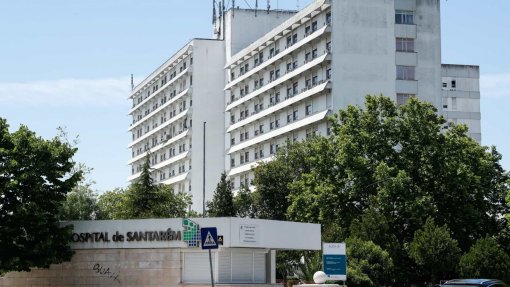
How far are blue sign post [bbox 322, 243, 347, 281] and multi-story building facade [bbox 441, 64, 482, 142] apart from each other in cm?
6869

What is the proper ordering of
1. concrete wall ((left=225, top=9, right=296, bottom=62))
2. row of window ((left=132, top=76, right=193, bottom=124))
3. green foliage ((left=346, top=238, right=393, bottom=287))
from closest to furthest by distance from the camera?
1. green foliage ((left=346, top=238, right=393, bottom=287))
2. concrete wall ((left=225, top=9, right=296, bottom=62))
3. row of window ((left=132, top=76, right=193, bottom=124))

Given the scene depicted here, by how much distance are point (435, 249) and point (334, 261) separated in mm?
19694

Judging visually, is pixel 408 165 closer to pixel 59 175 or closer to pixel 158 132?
pixel 59 175

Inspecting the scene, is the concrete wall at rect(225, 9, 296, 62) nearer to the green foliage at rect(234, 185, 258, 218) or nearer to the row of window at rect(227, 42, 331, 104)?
the row of window at rect(227, 42, 331, 104)

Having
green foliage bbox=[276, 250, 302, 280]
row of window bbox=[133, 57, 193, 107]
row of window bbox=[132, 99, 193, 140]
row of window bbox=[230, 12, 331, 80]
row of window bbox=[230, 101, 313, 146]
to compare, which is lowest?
green foliage bbox=[276, 250, 302, 280]

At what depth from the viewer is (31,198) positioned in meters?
40.8

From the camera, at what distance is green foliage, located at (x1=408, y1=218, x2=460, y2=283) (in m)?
56.0

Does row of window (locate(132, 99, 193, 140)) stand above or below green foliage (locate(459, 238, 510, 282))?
above

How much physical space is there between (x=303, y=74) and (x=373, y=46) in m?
7.84

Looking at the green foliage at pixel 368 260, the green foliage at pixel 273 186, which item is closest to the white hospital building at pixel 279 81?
the green foliage at pixel 273 186

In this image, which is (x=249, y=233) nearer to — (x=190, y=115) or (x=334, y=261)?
(x=334, y=261)

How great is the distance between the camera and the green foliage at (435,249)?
56031 millimetres

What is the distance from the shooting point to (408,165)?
2517 inches

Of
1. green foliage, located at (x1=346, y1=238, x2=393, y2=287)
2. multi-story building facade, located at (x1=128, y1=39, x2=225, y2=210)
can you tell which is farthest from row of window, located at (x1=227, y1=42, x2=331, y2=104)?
green foliage, located at (x1=346, y1=238, x2=393, y2=287)
